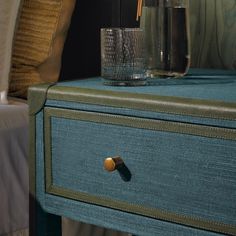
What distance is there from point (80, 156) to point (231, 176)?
11.0 inches

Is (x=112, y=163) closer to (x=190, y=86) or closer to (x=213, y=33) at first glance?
(x=190, y=86)

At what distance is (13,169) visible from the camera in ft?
4.44

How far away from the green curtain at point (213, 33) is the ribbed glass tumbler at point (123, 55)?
0.29 metres

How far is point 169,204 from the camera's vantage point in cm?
102

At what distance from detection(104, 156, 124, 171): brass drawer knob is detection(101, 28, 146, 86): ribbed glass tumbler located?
154 millimetres

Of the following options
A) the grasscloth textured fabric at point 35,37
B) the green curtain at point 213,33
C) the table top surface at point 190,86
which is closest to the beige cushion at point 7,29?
the grasscloth textured fabric at point 35,37

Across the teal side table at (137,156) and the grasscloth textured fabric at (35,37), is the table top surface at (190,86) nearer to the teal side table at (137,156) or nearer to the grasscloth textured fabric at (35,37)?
the teal side table at (137,156)

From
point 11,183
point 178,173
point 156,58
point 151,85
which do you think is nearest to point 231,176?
point 178,173

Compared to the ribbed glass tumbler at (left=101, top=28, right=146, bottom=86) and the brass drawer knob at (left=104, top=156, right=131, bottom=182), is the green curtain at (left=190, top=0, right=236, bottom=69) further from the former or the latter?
the brass drawer knob at (left=104, top=156, right=131, bottom=182)

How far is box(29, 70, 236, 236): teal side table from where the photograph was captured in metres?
0.96

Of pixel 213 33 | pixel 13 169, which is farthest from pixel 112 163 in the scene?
pixel 213 33

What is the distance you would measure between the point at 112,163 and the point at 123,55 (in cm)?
21

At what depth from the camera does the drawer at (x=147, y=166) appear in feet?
3.14

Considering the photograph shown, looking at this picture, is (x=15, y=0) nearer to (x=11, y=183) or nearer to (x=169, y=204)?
(x=11, y=183)
